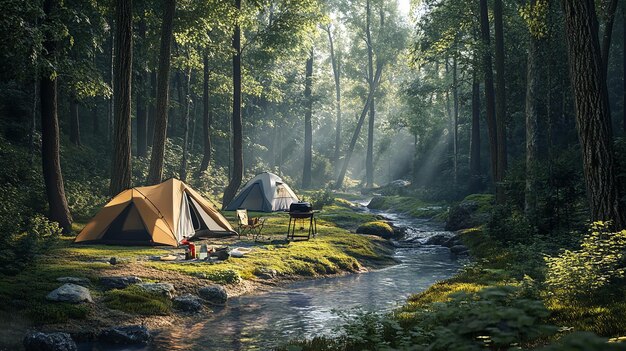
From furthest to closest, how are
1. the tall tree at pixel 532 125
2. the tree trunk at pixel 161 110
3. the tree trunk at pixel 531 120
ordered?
1. the tree trunk at pixel 161 110
2. the tree trunk at pixel 531 120
3. the tall tree at pixel 532 125

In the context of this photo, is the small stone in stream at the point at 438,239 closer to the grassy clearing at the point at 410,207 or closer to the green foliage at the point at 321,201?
the grassy clearing at the point at 410,207

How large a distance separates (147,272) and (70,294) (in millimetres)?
2791

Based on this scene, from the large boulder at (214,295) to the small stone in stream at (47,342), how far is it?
4.36 m

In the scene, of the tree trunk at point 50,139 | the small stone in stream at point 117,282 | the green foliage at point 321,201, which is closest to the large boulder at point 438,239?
the green foliage at point 321,201

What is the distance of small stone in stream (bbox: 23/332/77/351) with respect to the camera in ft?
30.3

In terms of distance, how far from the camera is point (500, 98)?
24.2 meters

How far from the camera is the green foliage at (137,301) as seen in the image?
11977 mm

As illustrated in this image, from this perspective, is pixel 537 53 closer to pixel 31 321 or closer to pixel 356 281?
pixel 356 281

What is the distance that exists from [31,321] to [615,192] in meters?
12.1

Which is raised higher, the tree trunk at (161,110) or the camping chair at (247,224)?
the tree trunk at (161,110)

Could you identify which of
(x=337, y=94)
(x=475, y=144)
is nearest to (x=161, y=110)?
(x=475, y=144)

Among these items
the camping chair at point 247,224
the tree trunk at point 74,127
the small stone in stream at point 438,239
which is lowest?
the small stone in stream at point 438,239

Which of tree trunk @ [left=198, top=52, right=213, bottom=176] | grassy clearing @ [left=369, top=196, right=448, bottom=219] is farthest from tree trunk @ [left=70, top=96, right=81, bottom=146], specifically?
grassy clearing @ [left=369, top=196, right=448, bottom=219]

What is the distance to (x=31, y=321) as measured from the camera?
10492mm
